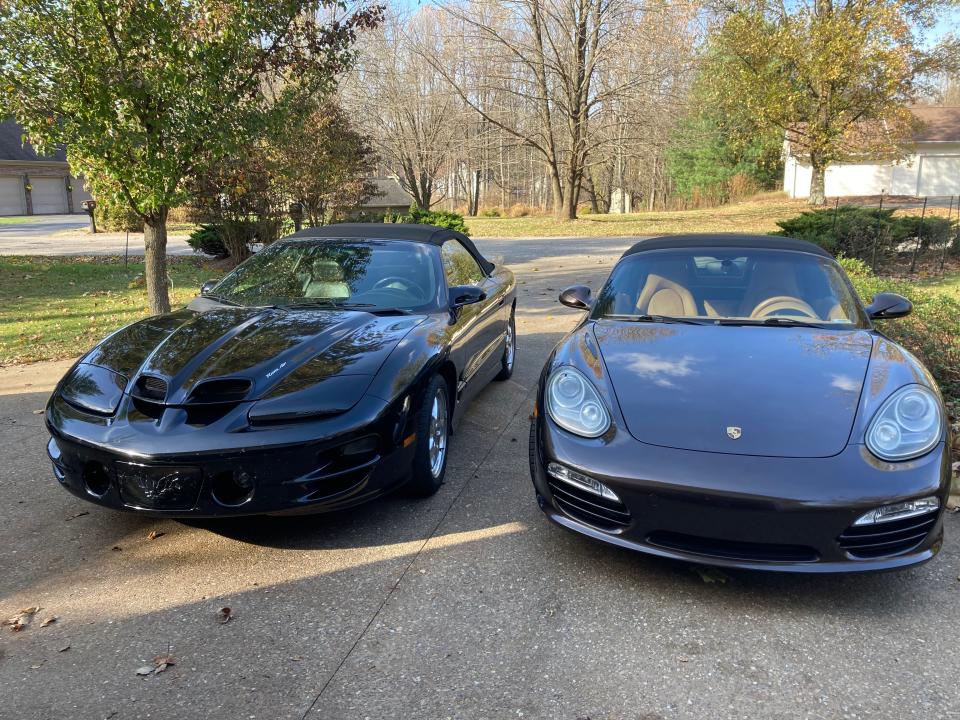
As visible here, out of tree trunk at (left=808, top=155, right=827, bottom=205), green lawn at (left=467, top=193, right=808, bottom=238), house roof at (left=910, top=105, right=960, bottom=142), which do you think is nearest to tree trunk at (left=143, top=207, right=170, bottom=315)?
green lawn at (left=467, top=193, right=808, bottom=238)

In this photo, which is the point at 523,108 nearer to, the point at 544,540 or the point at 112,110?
the point at 112,110

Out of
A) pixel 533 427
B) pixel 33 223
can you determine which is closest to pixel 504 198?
pixel 33 223

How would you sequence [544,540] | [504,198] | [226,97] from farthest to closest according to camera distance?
[504,198] < [226,97] < [544,540]

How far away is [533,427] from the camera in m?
3.48

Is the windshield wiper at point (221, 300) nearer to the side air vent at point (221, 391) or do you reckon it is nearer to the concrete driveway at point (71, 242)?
the side air vent at point (221, 391)

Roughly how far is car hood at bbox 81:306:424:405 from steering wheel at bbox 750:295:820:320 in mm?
2015

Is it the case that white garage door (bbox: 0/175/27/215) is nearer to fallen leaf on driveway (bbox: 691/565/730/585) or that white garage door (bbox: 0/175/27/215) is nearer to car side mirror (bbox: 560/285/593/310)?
car side mirror (bbox: 560/285/593/310)

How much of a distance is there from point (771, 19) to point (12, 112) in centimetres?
2651

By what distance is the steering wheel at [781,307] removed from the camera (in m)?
4.16

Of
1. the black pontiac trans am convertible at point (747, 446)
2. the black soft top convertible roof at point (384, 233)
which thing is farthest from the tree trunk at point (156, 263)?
the black pontiac trans am convertible at point (747, 446)

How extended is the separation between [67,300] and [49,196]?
4133cm

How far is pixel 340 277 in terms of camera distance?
15.3 ft

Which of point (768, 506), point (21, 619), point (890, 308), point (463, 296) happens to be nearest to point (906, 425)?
point (768, 506)

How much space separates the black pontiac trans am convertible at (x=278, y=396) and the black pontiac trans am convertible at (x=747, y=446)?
0.73 meters
